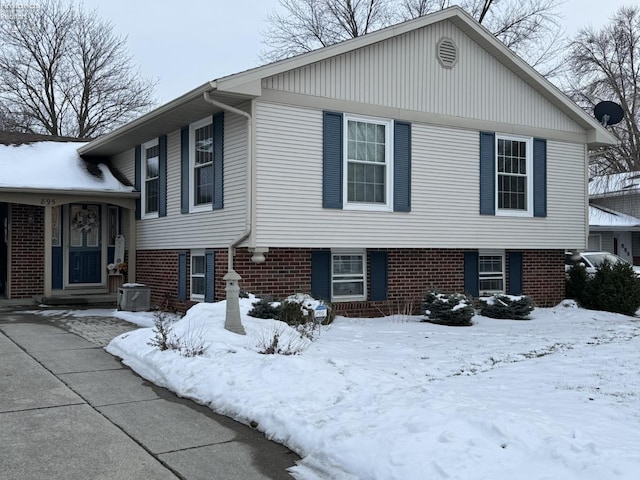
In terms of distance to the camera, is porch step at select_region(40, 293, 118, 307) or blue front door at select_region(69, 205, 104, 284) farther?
blue front door at select_region(69, 205, 104, 284)

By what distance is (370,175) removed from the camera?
41.1ft

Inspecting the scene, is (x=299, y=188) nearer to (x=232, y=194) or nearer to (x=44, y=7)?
(x=232, y=194)

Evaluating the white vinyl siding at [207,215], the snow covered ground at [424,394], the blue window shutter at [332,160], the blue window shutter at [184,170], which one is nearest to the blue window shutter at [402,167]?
the blue window shutter at [332,160]

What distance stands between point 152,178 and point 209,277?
12.6 feet

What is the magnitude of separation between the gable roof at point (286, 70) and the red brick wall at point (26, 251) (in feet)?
7.44

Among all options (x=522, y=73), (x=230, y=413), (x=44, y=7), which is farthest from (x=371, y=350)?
(x=44, y=7)

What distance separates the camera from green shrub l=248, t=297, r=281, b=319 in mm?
10234

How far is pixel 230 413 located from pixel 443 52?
390 inches

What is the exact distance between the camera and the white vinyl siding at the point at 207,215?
11477 millimetres

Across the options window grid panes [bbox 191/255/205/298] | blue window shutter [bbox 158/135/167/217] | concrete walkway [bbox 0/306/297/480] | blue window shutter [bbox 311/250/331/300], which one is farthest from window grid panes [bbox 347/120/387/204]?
concrete walkway [bbox 0/306/297/480]

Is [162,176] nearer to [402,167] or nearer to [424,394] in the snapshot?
[402,167]

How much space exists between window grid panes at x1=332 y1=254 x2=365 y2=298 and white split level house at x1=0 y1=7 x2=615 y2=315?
0.03 metres

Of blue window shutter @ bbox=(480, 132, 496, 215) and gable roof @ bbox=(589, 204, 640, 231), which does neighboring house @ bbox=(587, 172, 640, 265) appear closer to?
gable roof @ bbox=(589, 204, 640, 231)

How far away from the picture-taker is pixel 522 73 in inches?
567
